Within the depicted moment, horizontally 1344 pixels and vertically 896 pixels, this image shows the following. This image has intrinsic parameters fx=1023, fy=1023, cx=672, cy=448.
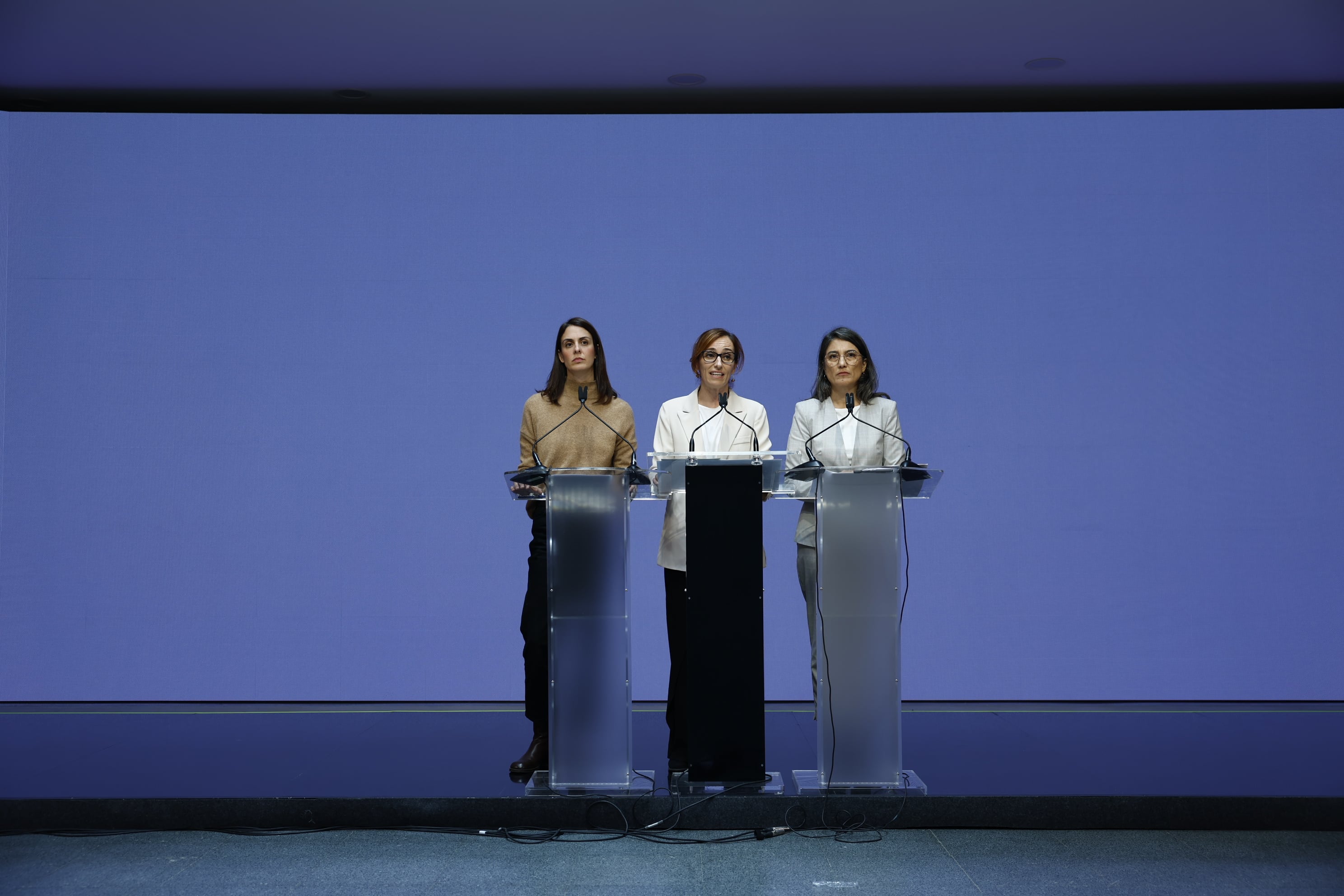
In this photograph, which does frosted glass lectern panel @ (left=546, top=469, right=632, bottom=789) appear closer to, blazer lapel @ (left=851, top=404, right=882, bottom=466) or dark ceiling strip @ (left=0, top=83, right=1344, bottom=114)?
blazer lapel @ (left=851, top=404, right=882, bottom=466)

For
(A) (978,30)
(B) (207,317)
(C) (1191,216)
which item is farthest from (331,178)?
(C) (1191,216)

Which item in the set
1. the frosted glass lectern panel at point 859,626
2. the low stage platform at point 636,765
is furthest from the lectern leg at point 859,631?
the low stage platform at point 636,765

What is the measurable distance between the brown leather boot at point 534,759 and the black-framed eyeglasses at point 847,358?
1532mm

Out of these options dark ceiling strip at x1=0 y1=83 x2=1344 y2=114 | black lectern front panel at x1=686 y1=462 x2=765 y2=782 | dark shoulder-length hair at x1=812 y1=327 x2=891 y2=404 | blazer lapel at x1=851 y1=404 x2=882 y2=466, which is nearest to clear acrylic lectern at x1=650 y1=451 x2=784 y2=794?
black lectern front panel at x1=686 y1=462 x2=765 y2=782

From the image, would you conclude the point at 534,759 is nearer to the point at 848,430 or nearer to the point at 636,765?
the point at 636,765

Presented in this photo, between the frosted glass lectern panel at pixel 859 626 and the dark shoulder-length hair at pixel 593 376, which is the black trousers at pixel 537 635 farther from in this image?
the frosted glass lectern panel at pixel 859 626

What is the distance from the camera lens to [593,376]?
11.0 feet

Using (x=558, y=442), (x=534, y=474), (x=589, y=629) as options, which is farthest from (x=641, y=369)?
(x=589, y=629)

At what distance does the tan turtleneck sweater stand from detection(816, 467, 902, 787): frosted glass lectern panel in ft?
2.32

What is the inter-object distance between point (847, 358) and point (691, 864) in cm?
165

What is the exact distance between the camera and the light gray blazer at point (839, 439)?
3.33 meters

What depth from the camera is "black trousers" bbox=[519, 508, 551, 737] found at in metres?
3.25

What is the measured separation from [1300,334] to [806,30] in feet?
8.99

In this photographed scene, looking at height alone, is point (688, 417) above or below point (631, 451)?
above
